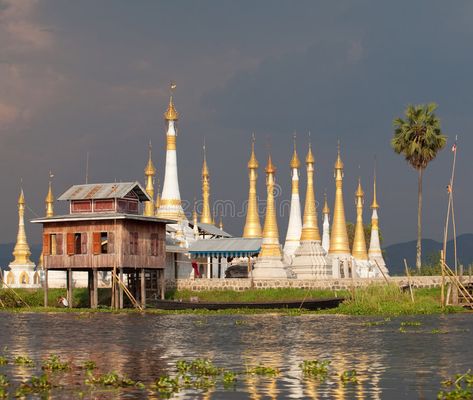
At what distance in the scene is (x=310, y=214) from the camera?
6506 cm

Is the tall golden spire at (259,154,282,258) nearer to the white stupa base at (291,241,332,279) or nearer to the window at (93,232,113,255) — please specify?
the white stupa base at (291,241,332,279)

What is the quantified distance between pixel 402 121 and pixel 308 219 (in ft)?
33.5

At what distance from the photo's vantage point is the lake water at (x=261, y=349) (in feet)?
67.3

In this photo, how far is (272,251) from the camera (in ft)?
202

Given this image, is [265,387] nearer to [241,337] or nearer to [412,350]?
[412,350]

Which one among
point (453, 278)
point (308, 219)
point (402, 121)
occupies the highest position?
point (402, 121)

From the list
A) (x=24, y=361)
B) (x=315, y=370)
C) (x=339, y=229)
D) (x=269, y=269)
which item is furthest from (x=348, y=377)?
(x=339, y=229)

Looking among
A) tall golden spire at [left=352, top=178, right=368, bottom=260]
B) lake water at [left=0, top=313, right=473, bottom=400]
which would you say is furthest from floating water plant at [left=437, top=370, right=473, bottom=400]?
tall golden spire at [left=352, top=178, right=368, bottom=260]

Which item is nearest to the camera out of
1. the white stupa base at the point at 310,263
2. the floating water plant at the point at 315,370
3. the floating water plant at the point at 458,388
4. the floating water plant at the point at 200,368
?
the floating water plant at the point at 458,388

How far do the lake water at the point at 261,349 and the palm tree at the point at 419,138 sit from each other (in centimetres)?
2249

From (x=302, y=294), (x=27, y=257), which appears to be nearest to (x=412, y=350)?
(x=302, y=294)

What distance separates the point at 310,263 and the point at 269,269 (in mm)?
3146

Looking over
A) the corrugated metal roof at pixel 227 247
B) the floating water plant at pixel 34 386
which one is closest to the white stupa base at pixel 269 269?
the corrugated metal roof at pixel 227 247

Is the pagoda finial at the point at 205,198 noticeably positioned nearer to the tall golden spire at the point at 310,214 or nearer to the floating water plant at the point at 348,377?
the tall golden spire at the point at 310,214
